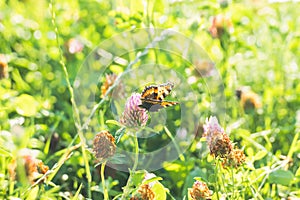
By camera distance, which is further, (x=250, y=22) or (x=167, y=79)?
(x=250, y=22)

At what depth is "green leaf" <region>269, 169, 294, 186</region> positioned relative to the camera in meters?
1.24

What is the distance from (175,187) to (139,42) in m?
0.52

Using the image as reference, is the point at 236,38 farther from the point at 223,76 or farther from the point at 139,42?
the point at 139,42

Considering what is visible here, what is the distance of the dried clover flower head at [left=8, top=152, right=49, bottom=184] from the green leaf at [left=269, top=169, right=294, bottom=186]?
486 millimetres

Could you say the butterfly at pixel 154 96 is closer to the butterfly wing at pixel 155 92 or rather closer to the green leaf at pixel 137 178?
the butterfly wing at pixel 155 92

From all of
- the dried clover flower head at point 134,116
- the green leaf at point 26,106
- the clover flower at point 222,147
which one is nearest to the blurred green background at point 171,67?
the green leaf at point 26,106

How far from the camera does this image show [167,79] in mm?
1611

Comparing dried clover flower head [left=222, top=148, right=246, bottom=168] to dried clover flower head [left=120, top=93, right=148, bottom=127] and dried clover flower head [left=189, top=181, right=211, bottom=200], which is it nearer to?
dried clover flower head [left=189, top=181, right=211, bottom=200]

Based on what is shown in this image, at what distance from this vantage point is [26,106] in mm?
1562

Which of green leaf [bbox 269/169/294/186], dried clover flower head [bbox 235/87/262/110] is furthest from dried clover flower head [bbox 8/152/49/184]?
dried clover flower head [bbox 235/87/262/110]

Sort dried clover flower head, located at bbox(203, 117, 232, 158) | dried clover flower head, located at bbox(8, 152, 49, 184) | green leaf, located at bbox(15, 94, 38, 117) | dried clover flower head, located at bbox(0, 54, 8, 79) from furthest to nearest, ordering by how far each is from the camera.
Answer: dried clover flower head, located at bbox(0, 54, 8, 79) < green leaf, located at bbox(15, 94, 38, 117) < dried clover flower head, located at bbox(8, 152, 49, 184) < dried clover flower head, located at bbox(203, 117, 232, 158)

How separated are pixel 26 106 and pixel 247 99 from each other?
0.66 meters

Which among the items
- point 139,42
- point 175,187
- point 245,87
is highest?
point 139,42

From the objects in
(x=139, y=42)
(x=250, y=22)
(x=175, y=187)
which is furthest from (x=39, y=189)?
(x=250, y=22)
